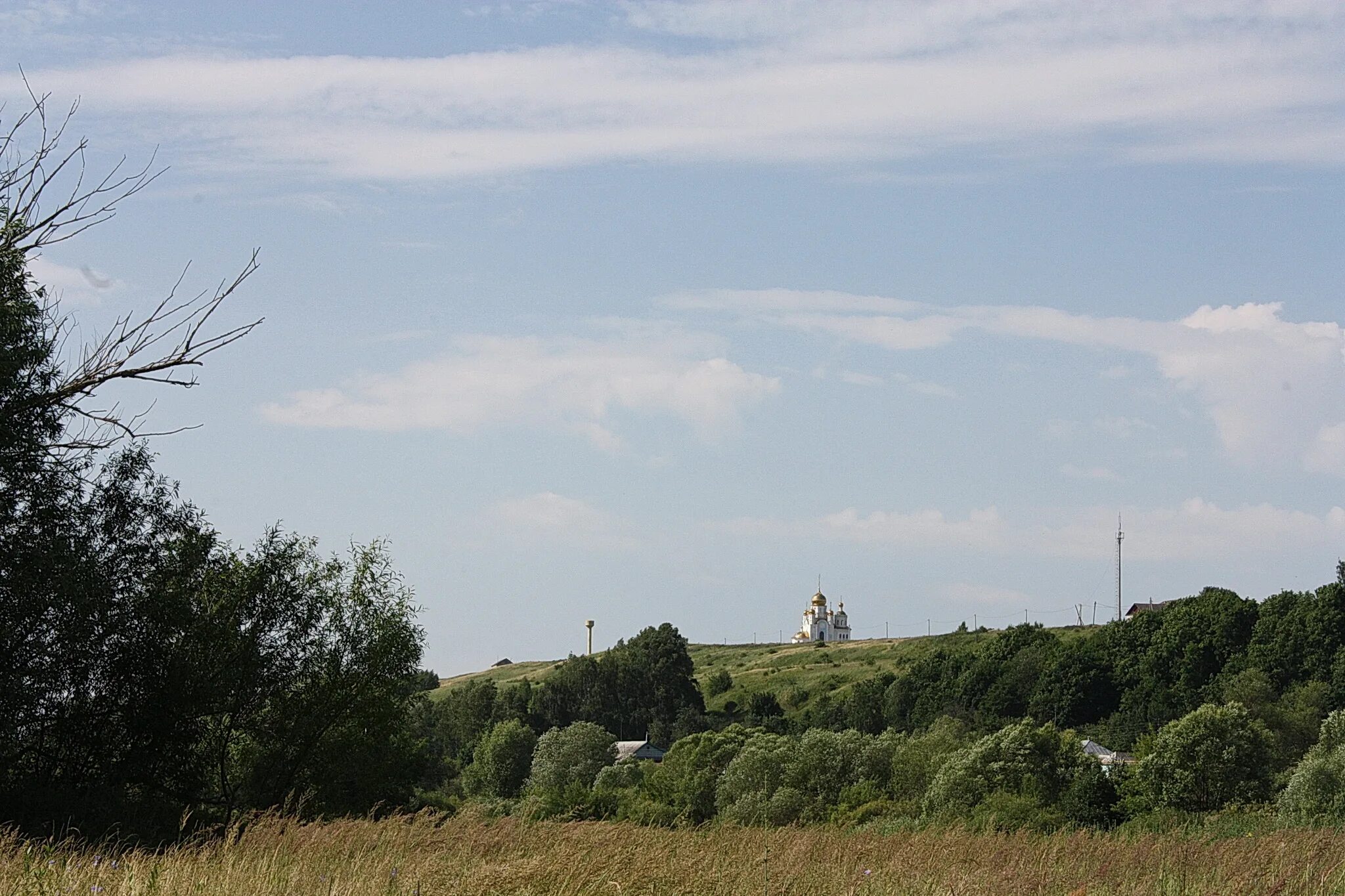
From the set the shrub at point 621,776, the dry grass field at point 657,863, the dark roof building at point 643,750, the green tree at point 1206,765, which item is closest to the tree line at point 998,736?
the green tree at point 1206,765

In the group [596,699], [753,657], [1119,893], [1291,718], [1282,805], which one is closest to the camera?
[1119,893]

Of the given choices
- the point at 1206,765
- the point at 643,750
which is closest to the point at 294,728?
the point at 1206,765

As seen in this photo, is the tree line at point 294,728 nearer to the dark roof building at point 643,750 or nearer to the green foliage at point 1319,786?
the green foliage at point 1319,786

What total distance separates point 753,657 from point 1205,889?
145092 millimetres

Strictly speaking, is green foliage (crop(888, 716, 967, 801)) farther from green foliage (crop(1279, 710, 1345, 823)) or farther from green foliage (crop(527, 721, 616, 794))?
green foliage (crop(527, 721, 616, 794))

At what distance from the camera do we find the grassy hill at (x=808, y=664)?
121 meters

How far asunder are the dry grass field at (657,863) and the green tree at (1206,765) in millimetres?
47687

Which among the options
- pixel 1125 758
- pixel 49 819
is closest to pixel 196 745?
pixel 49 819

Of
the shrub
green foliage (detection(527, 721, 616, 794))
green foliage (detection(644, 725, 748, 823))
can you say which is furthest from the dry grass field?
green foliage (detection(527, 721, 616, 794))

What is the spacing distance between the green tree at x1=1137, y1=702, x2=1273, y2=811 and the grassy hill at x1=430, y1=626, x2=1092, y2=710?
55743mm

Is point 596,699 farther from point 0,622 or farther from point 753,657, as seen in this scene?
point 0,622

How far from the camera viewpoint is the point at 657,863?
29.1 feet

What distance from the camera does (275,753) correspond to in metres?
26.2

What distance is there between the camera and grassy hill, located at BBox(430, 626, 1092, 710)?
121m
